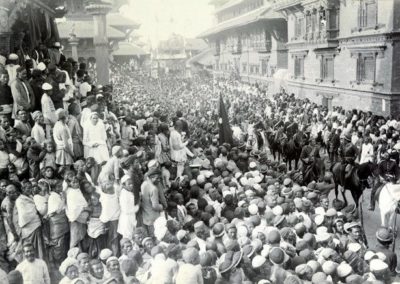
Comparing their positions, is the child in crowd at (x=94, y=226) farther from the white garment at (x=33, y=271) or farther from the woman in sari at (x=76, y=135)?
the woman in sari at (x=76, y=135)

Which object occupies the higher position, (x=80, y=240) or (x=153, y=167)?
(x=153, y=167)

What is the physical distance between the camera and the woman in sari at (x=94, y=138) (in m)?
10.7

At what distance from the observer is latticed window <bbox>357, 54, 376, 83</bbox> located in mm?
23828

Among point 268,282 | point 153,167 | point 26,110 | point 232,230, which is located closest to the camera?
point 268,282

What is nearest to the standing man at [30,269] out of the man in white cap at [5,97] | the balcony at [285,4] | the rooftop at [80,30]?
the man in white cap at [5,97]

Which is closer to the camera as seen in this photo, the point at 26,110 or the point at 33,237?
the point at 33,237

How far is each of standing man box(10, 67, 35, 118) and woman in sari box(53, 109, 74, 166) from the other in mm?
981

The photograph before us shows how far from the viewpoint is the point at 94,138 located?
10.8 m

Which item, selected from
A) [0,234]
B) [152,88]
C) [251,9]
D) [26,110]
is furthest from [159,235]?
[251,9]

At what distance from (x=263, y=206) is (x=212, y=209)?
979 millimetres

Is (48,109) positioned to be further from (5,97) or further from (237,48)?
(237,48)

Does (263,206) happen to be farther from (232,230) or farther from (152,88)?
(152,88)

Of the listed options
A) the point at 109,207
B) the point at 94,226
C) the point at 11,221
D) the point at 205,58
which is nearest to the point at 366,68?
the point at 109,207

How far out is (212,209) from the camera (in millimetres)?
9422
